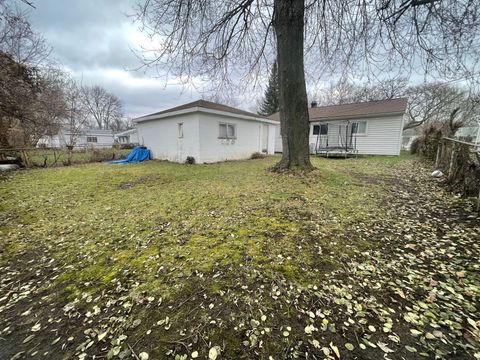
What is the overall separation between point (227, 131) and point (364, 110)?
9793mm

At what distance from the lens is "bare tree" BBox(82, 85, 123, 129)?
40250 mm

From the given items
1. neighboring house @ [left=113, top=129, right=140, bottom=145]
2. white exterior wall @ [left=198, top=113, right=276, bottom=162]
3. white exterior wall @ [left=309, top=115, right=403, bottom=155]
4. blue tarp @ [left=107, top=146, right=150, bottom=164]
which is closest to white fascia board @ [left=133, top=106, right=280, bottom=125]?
white exterior wall @ [left=198, top=113, right=276, bottom=162]

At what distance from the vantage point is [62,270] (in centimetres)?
268

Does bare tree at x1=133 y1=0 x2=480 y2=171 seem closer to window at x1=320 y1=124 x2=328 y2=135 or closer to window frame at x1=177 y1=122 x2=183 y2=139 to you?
window frame at x1=177 y1=122 x2=183 y2=139

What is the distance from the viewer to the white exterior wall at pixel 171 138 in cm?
1080

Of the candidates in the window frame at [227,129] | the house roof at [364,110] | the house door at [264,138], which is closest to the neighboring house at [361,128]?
the house roof at [364,110]

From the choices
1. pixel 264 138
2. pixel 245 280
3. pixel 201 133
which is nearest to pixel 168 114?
pixel 201 133

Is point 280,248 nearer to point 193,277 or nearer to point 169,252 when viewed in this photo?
point 193,277

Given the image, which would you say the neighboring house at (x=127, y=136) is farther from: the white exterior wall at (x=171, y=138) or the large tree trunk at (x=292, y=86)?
the large tree trunk at (x=292, y=86)

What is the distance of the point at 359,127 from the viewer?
14.8 m

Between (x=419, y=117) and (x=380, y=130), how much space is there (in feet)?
65.7

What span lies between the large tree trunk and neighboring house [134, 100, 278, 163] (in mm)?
4683

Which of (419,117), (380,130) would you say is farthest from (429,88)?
(380,130)

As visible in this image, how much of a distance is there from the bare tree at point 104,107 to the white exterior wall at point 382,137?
4505 cm
